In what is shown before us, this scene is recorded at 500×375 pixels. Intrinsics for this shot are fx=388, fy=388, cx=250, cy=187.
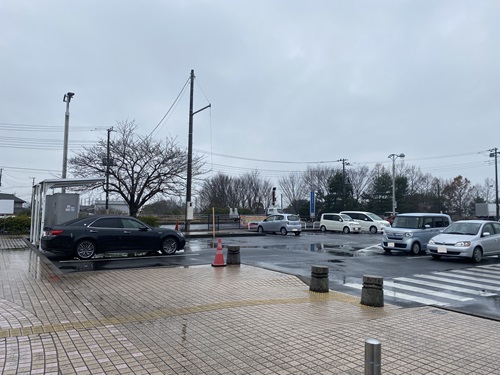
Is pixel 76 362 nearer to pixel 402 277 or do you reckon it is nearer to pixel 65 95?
pixel 402 277

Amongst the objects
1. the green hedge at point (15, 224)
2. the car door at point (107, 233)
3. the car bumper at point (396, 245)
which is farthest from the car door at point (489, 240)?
the green hedge at point (15, 224)

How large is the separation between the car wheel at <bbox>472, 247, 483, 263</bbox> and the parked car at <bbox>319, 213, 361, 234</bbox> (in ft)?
60.0

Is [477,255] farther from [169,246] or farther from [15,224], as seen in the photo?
[15,224]

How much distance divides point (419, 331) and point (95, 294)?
19.3 ft

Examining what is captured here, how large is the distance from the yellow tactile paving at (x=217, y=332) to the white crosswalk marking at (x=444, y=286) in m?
1.29

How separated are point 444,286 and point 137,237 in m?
9.83

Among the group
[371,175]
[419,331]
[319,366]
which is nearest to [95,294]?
[319,366]

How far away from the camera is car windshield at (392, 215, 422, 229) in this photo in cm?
1706

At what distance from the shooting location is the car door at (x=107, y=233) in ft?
42.5

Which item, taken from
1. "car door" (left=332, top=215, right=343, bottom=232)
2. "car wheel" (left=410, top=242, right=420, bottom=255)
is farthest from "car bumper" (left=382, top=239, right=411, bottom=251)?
"car door" (left=332, top=215, right=343, bottom=232)

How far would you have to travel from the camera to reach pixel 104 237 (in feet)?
43.0

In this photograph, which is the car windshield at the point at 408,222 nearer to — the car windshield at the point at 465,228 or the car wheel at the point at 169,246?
the car windshield at the point at 465,228

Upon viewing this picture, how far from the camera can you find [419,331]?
18.6ft

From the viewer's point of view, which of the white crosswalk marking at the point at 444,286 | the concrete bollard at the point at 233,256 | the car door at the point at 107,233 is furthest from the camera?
the car door at the point at 107,233
